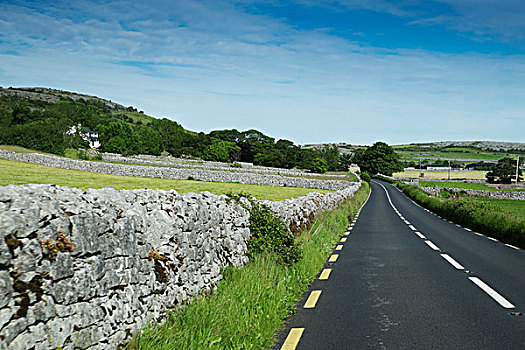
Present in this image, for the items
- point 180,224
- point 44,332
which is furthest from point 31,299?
point 180,224

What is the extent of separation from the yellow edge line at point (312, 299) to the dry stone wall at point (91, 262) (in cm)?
176

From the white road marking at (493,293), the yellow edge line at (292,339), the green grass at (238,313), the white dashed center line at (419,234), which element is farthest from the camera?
the white dashed center line at (419,234)

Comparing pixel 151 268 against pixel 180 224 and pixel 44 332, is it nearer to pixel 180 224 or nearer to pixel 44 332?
pixel 180 224

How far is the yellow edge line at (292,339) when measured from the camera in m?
4.88

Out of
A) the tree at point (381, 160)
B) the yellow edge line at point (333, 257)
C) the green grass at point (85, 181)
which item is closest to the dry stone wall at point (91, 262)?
the yellow edge line at point (333, 257)

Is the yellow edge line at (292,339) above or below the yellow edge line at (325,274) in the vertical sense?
above

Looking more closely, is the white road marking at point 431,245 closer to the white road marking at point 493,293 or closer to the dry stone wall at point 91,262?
the white road marking at point 493,293

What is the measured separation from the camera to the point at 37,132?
6606 centimetres

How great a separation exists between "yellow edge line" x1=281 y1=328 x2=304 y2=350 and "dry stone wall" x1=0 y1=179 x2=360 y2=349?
1.47m

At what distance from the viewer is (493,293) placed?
7242 mm

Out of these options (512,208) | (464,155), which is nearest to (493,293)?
(512,208)

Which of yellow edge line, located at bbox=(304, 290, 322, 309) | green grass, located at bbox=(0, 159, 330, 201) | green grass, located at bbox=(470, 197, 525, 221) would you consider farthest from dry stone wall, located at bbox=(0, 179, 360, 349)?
green grass, located at bbox=(470, 197, 525, 221)

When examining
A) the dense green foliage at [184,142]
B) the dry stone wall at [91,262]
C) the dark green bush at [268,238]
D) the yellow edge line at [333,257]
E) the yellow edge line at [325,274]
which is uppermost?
the dense green foliage at [184,142]

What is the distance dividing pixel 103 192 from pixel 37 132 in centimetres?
7198
